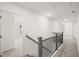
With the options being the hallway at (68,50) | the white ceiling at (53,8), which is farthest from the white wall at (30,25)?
the hallway at (68,50)

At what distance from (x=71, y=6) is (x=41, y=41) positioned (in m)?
1.11

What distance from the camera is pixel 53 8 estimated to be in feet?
8.39

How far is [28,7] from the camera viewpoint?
250 cm

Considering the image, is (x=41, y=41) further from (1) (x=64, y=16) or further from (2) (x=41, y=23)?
(1) (x=64, y=16)

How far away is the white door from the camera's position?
8.21 ft

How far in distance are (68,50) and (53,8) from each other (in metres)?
1.10

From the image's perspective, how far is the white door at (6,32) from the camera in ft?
8.21

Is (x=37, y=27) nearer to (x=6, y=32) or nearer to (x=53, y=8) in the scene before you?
(x=53, y=8)

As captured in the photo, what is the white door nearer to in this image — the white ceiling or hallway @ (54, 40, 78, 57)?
the white ceiling

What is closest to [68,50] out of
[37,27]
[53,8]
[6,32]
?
[37,27]

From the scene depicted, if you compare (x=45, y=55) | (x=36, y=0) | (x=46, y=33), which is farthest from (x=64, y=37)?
(x=36, y=0)

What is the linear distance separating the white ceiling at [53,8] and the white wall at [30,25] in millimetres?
121

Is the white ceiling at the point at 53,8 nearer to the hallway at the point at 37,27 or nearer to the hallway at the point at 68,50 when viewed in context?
the hallway at the point at 37,27

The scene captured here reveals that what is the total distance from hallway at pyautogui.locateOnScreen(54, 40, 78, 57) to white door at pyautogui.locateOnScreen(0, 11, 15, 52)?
3.90ft
